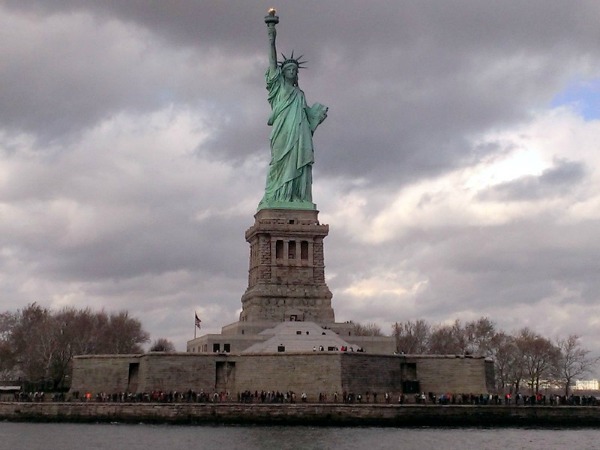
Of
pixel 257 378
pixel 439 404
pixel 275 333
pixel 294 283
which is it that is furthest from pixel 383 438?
pixel 294 283

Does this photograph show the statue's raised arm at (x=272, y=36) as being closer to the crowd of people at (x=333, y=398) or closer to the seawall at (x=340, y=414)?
the crowd of people at (x=333, y=398)

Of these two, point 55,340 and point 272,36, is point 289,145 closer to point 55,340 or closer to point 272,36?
point 272,36

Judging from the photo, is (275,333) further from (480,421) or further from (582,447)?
(582,447)

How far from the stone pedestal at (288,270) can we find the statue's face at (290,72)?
9361 mm

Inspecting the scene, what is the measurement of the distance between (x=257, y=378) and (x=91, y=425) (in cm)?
933

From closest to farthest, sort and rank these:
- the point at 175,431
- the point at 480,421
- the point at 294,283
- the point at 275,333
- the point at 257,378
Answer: the point at 175,431 < the point at 480,421 < the point at 257,378 < the point at 275,333 < the point at 294,283

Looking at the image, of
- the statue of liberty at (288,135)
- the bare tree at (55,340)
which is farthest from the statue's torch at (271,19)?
the bare tree at (55,340)

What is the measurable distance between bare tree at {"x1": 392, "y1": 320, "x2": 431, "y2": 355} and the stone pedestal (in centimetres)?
1875

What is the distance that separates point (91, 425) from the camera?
47406 millimetres

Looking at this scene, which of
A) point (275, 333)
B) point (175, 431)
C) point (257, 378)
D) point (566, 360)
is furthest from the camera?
point (566, 360)

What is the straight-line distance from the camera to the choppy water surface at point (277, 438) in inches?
1480

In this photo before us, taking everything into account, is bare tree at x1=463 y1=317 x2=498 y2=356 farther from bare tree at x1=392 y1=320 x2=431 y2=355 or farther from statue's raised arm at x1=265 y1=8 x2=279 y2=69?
statue's raised arm at x1=265 y1=8 x2=279 y2=69

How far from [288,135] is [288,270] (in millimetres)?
9487

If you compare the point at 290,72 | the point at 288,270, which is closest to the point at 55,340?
the point at 288,270
